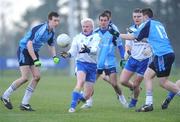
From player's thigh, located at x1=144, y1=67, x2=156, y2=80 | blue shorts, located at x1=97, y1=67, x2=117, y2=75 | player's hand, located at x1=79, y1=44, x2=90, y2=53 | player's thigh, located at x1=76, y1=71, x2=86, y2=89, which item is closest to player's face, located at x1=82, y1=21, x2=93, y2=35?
player's hand, located at x1=79, y1=44, x2=90, y2=53

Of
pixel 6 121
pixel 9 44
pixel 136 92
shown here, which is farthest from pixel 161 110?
pixel 9 44

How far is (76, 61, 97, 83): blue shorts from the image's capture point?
48.1ft

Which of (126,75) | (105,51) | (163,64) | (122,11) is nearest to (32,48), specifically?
→ (105,51)

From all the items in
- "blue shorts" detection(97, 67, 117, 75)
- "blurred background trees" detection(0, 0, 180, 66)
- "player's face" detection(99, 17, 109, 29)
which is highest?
"player's face" detection(99, 17, 109, 29)

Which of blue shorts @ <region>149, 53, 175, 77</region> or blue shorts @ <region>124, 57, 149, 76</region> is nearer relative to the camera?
blue shorts @ <region>149, 53, 175, 77</region>

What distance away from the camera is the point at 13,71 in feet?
163

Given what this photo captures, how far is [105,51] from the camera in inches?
640

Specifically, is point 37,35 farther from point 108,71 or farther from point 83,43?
point 108,71

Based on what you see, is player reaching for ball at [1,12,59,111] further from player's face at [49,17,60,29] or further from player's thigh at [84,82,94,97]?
player's thigh at [84,82,94,97]

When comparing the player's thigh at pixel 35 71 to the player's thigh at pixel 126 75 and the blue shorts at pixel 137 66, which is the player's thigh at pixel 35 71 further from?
the blue shorts at pixel 137 66

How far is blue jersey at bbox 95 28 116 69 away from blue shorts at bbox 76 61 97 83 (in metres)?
1.26

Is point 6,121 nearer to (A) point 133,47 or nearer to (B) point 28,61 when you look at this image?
(B) point 28,61

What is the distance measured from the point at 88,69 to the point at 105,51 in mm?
1579

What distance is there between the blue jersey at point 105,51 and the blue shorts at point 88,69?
4.12 ft
